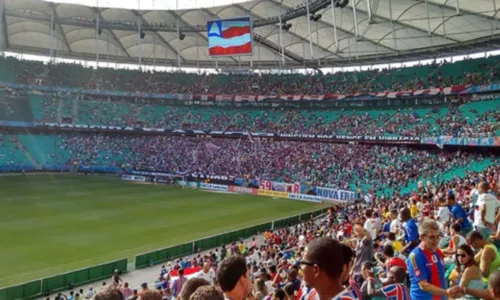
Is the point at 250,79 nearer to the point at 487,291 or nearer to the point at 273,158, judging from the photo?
the point at 273,158

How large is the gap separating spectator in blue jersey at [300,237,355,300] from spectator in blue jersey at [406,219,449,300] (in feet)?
7.78

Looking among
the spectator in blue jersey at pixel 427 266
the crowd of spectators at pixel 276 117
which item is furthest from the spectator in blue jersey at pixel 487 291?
the crowd of spectators at pixel 276 117

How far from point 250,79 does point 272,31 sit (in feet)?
40.8

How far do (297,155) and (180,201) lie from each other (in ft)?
57.1

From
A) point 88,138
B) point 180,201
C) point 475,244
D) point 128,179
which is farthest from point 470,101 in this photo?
point 88,138

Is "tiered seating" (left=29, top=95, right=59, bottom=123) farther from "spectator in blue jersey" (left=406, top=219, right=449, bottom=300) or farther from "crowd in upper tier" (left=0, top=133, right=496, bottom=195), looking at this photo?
"spectator in blue jersey" (left=406, top=219, right=449, bottom=300)

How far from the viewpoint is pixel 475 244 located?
6.29 meters

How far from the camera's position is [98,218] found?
1294 inches

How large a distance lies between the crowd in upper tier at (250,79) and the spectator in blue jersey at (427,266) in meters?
48.2

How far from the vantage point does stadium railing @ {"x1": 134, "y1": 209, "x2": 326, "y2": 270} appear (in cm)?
2339

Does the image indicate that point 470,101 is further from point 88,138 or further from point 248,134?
point 88,138

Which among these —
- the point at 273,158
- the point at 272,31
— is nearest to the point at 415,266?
the point at 273,158

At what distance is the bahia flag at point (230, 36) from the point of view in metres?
50.0

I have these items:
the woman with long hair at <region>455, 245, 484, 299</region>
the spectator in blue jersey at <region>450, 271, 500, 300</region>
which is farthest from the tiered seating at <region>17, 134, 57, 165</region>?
the spectator in blue jersey at <region>450, 271, 500, 300</region>
